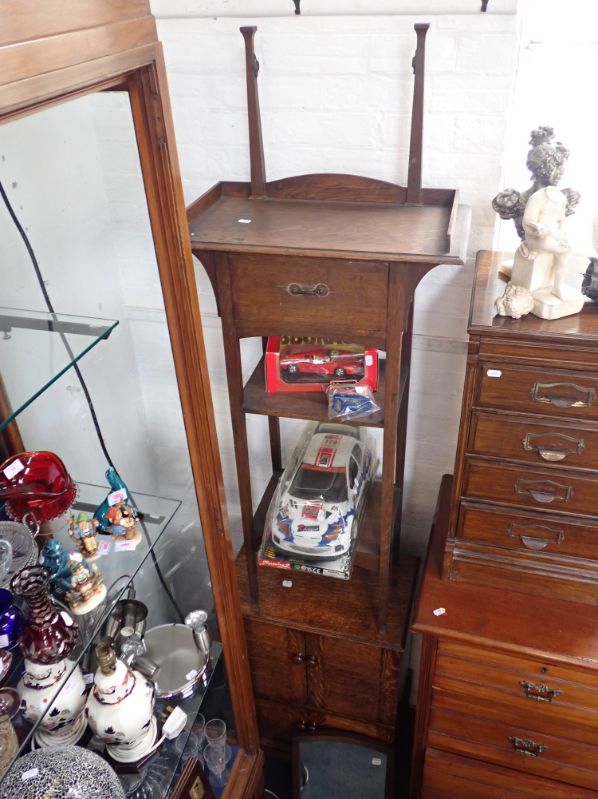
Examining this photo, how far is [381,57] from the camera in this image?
1.43m

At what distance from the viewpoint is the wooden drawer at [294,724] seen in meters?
1.87

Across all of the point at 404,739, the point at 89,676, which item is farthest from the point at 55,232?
the point at 404,739

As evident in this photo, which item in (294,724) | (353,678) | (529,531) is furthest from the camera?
(294,724)

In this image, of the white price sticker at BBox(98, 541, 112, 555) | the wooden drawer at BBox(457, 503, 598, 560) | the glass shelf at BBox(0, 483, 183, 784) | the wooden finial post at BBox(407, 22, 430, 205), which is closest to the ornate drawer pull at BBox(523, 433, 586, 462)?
the wooden drawer at BBox(457, 503, 598, 560)

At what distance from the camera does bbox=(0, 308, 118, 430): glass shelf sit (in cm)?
100

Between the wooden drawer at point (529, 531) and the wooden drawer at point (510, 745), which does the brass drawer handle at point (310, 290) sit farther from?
the wooden drawer at point (510, 745)

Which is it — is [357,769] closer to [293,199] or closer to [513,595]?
[513,595]

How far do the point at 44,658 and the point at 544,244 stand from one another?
107cm

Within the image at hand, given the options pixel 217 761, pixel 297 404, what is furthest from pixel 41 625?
pixel 217 761

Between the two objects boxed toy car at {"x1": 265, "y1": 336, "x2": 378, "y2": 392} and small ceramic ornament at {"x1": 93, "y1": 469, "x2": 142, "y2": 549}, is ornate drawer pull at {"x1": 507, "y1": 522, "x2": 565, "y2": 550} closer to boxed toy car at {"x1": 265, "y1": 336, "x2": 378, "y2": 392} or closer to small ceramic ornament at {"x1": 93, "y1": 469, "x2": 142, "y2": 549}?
boxed toy car at {"x1": 265, "y1": 336, "x2": 378, "y2": 392}

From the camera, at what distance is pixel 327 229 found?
136 cm

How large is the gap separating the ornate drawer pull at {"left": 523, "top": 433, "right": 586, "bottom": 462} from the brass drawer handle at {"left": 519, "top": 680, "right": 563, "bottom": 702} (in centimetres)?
53

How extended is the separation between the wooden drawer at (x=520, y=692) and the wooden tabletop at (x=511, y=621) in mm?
56

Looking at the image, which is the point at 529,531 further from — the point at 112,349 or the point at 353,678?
the point at 112,349
